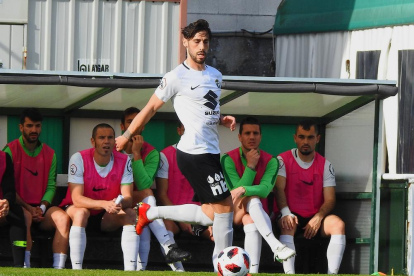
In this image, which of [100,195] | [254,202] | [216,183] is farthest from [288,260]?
[216,183]

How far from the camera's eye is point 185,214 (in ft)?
30.6

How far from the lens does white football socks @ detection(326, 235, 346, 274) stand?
10.7 m

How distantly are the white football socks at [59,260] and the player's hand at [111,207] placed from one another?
1.84ft

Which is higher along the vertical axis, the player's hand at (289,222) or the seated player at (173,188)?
the seated player at (173,188)

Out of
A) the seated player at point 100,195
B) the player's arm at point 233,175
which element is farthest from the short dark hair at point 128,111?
the player's arm at point 233,175

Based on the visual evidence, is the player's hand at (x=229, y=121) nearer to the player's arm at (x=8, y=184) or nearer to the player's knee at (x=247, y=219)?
the player's knee at (x=247, y=219)

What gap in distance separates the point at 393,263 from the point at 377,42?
4.26 meters

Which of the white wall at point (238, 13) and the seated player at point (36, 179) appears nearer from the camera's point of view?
the seated player at point (36, 179)

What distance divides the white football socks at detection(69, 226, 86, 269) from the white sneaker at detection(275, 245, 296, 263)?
174 centimetres

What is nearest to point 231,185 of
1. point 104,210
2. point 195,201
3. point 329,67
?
point 195,201

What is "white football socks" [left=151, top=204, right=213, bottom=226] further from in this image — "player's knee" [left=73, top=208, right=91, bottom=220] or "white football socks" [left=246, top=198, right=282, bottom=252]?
"player's knee" [left=73, top=208, right=91, bottom=220]

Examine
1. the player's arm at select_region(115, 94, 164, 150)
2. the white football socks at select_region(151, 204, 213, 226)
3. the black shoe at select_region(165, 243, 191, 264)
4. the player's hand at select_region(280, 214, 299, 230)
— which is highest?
the player's arm at select_region(115, 94, 164, 150)

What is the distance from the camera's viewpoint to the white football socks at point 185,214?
9297mm

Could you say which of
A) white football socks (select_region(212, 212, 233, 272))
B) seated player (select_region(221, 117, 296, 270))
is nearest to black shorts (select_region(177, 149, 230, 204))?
white football socks (select_region(212, 212, 233, 272))
